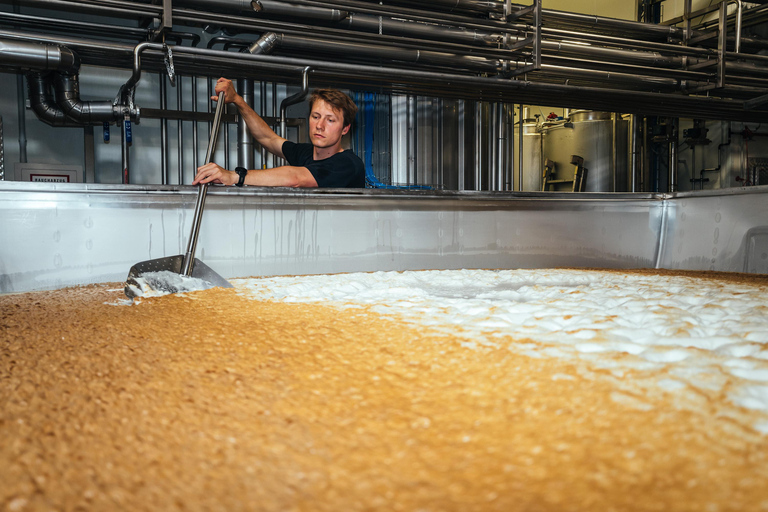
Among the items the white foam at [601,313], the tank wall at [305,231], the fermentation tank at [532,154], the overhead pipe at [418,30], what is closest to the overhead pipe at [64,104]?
the overhead pipe at [418,30]

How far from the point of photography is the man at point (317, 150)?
1937 millimetres

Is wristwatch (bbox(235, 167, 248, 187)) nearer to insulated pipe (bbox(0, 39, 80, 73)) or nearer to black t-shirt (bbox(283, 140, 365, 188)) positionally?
black t-shirt (bbox(283, 140, 365, 188))

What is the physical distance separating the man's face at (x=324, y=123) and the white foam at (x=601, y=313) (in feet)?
2.88

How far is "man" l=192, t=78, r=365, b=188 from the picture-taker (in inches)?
76.2

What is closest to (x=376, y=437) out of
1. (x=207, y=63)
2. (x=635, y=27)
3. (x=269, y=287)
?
(x=269, y=287)

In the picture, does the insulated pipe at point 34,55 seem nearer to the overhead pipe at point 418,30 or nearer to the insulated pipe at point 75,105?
the insulated pipe at point 75,105

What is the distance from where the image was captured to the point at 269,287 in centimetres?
145

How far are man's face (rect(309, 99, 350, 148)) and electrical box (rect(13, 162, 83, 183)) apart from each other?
2.06m

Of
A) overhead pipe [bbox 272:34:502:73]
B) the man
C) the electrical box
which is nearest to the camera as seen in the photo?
the man

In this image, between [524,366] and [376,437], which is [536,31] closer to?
[524,366]

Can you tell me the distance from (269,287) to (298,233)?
1.42 ft

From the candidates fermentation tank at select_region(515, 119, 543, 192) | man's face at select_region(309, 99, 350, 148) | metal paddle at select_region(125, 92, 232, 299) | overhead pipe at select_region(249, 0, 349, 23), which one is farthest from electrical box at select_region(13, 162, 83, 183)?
fermentation tank at select_region(515, 119, 543, 192)

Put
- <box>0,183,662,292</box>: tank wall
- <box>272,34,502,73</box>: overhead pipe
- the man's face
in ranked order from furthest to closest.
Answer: <box>272,34,502,73</box>: overhead pipe
the man's face
<box>0,183,662,292</box>: tank wall

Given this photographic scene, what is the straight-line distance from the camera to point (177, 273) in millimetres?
1519
